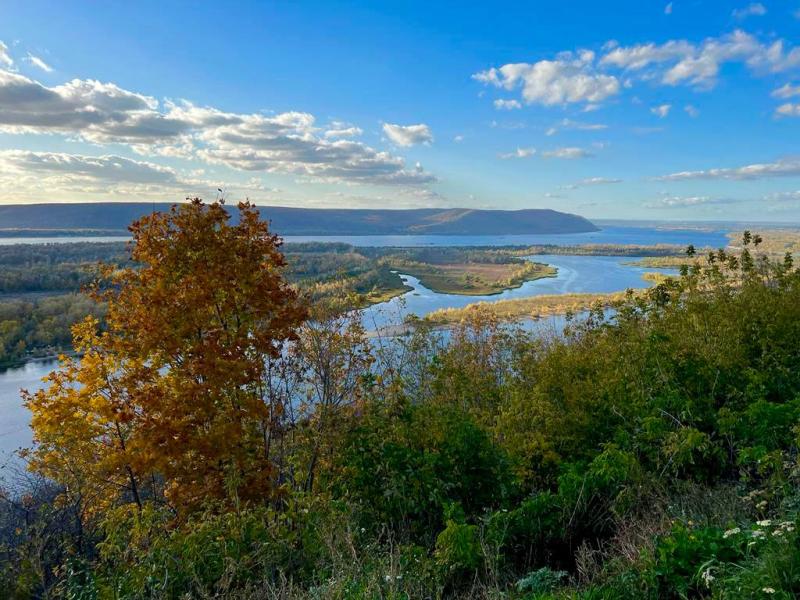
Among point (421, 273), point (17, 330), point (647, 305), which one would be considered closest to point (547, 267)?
point (421, 273)

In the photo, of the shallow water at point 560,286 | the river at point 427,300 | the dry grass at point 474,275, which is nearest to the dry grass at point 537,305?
the river at point 427,300

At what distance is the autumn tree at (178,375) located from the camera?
7.96 metres

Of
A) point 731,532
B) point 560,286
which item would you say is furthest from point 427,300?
point 731,532

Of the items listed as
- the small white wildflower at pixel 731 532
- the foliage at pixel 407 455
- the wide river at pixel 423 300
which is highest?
the small white wildflower at pixel 731 532

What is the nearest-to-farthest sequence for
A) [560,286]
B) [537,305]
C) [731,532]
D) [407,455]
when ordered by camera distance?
Result: [731,532] < [407,455] < [537,305] < [560,286]

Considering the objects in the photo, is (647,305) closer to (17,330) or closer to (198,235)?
(198,235)

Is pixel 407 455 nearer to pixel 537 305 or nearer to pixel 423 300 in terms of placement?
pixel 537 305

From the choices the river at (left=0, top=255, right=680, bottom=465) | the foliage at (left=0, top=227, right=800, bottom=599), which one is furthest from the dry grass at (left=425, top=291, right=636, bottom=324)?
the foliage at (left=0, top=227, right=800, bottom=599)

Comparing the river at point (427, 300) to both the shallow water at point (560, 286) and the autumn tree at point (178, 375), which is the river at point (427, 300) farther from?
the autumn tree at point (178, 375)

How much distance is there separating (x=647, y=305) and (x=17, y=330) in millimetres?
49053

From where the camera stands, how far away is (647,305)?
408 inches

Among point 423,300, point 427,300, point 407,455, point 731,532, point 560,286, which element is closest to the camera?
point 731,532

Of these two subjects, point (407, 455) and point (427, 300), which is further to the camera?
point (427, 300)

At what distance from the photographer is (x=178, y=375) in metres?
8.35
